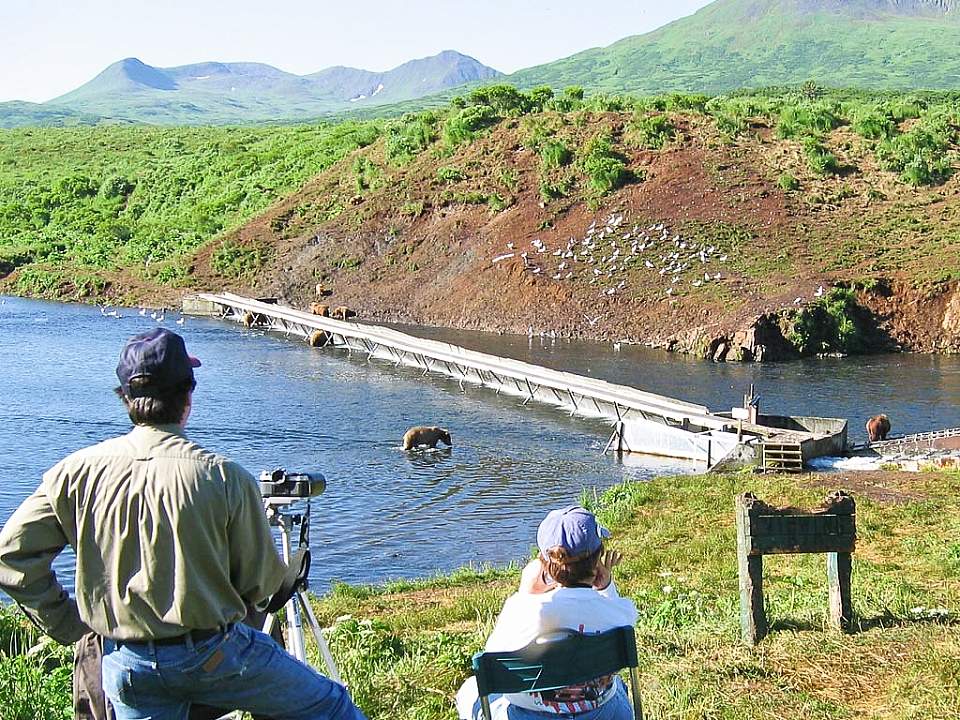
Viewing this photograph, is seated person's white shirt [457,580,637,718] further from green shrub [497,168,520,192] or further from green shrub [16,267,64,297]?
green shrub [16,267,64,297]

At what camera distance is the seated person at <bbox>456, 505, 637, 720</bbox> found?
17.4 ft

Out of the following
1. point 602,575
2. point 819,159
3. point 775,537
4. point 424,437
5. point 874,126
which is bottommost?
point 424,437

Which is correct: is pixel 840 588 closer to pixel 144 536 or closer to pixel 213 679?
pixel 213 679

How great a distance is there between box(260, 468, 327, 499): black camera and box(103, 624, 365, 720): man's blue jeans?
74cm

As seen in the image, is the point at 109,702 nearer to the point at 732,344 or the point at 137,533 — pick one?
the point at 137,533

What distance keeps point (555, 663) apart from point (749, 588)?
3.39m

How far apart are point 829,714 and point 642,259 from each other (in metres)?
41.8

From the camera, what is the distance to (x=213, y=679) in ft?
13.9

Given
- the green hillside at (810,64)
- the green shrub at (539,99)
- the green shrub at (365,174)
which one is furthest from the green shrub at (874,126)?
the green hillside at (810,64)

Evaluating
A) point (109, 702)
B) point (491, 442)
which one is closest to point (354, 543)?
point (491, 442)

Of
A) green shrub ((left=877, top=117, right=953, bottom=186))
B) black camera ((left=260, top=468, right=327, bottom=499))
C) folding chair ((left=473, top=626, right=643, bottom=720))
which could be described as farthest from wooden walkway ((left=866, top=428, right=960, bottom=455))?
green shrub ((left=877, top=117, right=953, bottom=186))

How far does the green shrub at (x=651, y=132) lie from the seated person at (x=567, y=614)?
51.2m

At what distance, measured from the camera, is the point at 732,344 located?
128 feet

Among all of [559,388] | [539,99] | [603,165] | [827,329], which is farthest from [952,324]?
[539,99]
